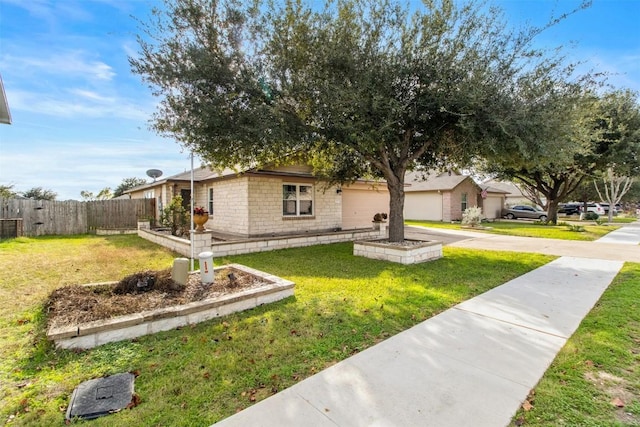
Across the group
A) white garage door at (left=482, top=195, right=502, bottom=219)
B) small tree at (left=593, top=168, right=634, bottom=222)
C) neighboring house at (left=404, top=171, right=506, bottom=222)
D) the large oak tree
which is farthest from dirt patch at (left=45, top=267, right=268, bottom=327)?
white garage door at (left=482, top=195, right=502, bottom=219)

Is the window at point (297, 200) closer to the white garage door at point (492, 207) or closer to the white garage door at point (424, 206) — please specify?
the white garage door at point (424, 206)

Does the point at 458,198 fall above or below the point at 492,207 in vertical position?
above

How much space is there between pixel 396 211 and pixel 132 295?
7388 mm

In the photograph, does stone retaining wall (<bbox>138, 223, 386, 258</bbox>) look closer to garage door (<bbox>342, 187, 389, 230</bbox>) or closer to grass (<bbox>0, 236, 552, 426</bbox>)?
grass (<bbox>0, 236, 552, 426</bbox>)

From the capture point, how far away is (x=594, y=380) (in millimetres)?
2846

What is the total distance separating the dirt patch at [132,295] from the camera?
13.0 feet

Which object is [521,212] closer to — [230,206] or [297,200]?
[297,200]

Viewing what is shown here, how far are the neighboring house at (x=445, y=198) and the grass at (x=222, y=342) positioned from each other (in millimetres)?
18017

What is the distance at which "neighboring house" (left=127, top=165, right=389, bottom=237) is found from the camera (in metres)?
11.6

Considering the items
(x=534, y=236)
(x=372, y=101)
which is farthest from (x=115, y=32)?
(x=534, y=236)

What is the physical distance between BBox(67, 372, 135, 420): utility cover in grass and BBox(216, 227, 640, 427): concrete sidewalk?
1012 mm

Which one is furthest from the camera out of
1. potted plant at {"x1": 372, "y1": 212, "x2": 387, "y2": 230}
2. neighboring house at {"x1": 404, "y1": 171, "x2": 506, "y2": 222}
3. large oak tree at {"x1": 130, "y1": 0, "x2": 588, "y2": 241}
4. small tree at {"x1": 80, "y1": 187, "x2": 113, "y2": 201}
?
small tree at {"x1": 80, "y1": 187, "x2": 113, "y2": 201}

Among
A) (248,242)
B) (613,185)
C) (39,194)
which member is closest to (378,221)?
(248,242)

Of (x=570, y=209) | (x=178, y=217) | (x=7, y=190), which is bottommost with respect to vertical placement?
(x=178, y=217)
